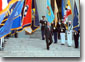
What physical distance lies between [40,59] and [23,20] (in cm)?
146

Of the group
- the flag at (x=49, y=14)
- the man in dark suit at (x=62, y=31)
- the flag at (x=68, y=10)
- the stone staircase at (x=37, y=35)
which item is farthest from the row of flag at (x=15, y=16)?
the flag at (x=68, y=10)

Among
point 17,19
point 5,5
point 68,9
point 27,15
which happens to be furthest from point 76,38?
point 5,5

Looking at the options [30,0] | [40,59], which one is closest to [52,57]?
[40,59]

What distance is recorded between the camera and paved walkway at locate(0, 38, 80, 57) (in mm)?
7078

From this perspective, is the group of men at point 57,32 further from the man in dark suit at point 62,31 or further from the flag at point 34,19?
the flag at point 34,19

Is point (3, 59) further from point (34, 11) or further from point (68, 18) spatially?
point (68, 18)

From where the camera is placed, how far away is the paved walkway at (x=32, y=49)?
708 centimetres

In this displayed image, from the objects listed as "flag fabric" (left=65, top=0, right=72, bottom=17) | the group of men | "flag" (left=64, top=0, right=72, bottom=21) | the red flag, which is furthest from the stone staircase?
"flag fabric" (left=65, top=0, right=72, bottom=17)

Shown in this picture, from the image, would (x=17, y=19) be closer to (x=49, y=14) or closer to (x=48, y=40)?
(x=49, y=14)

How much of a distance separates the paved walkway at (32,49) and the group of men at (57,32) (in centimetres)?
18

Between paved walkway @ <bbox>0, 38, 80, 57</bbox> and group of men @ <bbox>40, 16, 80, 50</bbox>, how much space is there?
0.18 meters

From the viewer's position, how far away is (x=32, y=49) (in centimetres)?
714

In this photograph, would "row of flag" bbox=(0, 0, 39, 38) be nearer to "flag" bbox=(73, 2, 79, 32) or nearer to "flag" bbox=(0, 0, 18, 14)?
"flag" bbox=(0, 0, 18, 14)

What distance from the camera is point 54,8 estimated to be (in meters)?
7.61
